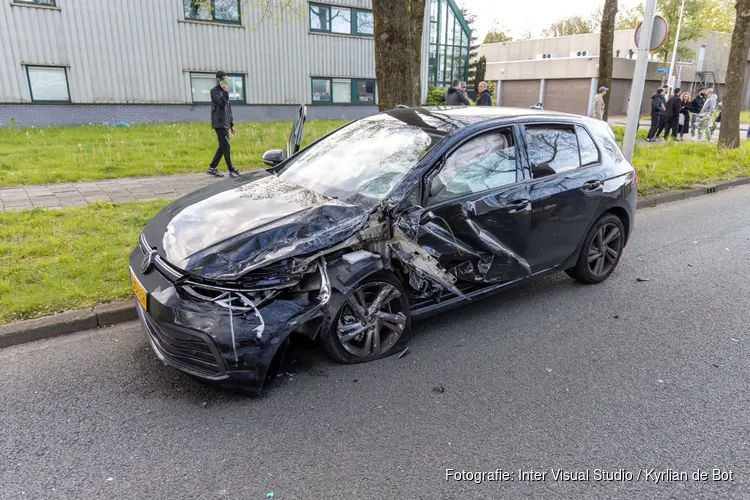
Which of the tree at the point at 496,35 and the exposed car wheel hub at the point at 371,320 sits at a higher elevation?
the tree at the point at 496,35

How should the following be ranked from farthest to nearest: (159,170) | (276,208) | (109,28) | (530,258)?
1. (109,28)
2. (159,170)
3. (530,258)
4. (276,208)

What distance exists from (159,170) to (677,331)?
8500mm

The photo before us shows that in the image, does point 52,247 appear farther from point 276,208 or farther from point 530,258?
point 530,258

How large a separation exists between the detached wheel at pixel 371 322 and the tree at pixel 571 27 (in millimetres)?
A: 65192

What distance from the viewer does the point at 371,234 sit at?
3.46 meters

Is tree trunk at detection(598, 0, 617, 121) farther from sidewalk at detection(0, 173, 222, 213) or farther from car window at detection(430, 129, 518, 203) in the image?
car window at detection(430, 129, 518, 203)

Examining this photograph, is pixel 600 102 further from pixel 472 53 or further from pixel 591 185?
pixel 472 53

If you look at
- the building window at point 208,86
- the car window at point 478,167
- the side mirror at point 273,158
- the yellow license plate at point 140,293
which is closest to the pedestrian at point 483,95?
the side mirror at point 273,158

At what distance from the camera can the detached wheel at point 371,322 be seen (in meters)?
3.43

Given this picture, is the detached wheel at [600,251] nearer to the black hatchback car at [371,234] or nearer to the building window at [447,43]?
the black hatchback car at [371,234]

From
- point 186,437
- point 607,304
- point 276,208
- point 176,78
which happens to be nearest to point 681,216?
point 607,304

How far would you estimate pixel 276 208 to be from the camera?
357 cm

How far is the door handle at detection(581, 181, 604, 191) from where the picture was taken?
4636 millimetres

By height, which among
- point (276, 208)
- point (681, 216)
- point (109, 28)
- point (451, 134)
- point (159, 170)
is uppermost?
point (109, 28)
